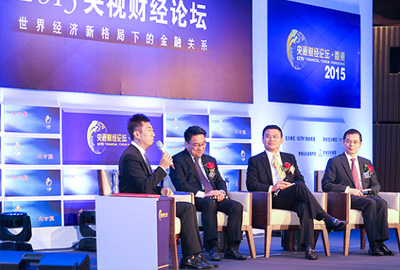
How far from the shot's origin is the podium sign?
13.6 feet

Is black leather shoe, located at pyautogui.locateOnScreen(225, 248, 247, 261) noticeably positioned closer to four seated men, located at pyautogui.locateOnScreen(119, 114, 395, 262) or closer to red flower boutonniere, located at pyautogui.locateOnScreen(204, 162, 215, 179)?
four seated men, located at pyautogui.locateOnScreen(119, 114, 395, 262)

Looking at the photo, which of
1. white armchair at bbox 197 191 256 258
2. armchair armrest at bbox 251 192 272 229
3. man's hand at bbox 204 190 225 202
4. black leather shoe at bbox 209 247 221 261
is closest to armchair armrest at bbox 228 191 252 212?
white armchair at bbox 197 191 256 258

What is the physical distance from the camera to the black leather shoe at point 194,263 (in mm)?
4672

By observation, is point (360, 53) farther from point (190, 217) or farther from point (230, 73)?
point (190, 217)

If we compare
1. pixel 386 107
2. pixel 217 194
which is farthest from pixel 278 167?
pixel 386 107

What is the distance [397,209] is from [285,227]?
47.8 inches

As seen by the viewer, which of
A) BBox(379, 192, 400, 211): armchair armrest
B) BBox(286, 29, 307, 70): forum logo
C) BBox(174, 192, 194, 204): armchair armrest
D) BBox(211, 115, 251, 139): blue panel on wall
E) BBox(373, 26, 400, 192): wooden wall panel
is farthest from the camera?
BBox(373, 26, 400, 192): wooden wall panel

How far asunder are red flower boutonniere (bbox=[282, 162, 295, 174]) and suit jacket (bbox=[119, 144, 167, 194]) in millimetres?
1485

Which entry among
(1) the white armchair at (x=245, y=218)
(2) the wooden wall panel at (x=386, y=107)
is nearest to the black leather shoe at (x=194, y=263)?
(1) the white armchair at (x=245, y=218)

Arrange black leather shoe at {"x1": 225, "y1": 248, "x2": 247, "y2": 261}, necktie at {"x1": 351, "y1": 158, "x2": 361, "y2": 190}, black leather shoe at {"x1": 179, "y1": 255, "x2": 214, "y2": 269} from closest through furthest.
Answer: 1. black leather shoe at {"x1": 179, "y1": 255, "x2": 214, "y2": 269}
2. black leather shoe at {"x1": 225, "y1": 248, "x2": 247, "y2": 261}
3. necktie at {"x1": 351, "y1": 158, "x2": 361, "y2": 190}

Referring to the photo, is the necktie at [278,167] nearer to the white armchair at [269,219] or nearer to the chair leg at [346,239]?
the white armchair at [269,219]

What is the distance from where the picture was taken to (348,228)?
561 centimetres

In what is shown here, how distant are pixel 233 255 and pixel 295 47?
321cm

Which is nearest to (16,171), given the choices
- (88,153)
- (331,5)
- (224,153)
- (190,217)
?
(88,153)
